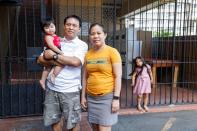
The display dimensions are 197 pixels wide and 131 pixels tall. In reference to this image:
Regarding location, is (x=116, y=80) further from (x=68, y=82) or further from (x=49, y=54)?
(x=49, y=54)

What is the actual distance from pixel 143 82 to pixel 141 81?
0.05m

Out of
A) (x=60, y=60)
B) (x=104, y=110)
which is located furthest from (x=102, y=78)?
(x=60, y=60)

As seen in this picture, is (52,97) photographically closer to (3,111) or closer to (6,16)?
(3,111)

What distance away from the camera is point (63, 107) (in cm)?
353

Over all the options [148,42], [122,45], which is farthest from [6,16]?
[148,42]

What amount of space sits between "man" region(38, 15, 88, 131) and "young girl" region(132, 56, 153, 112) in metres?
2.95

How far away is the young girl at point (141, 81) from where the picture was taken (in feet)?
20.7

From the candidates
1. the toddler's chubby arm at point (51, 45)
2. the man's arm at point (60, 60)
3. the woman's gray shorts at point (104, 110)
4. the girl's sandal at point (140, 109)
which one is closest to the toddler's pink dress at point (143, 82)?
the girl's sandal at point (140, 109)

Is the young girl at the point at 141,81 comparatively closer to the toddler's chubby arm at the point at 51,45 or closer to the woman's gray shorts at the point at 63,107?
the woman's gray shorts at the point at 63,107

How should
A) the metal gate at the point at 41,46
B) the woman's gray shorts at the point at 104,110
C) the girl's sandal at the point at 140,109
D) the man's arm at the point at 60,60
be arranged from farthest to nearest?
1. the girl's sandal at the point at 140,109
2. the metal gate at the point at 41,46
3. the woman's gray shorts at the point at 104,110
4. the man's arm at the point at 60,60

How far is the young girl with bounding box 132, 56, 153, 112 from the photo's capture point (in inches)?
248

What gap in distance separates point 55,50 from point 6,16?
9.52 ft

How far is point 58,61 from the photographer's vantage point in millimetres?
3430

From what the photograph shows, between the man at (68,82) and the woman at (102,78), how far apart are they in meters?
0.15
